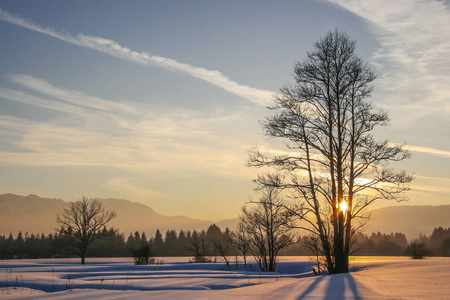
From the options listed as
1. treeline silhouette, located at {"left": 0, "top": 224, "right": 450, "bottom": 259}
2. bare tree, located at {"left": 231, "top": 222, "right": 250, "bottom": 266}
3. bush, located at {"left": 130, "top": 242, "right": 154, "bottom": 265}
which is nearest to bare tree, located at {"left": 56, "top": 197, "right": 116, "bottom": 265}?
bush, located at {"left": 130, "top": 242, "right": 154, "bottom": 265}

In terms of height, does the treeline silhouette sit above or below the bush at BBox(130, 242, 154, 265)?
below

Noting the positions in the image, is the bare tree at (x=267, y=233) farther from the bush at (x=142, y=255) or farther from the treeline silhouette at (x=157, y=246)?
the treeline silhouette at (x=157, y=246)

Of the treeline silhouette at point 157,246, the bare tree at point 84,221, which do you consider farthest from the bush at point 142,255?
the treeline silhouette at point 157,246

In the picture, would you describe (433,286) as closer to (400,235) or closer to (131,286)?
(131,286)

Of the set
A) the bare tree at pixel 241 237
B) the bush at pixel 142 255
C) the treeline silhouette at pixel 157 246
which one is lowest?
the treeline silhouette at pixel 157 246

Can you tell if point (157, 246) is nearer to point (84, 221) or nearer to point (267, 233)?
point (84, 221)

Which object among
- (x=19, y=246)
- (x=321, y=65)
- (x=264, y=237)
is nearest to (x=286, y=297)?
(x=321, y=65)

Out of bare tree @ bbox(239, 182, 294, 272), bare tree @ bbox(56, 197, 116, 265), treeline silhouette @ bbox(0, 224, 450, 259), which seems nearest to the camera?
bare tree @ bbox(239, 182, 294, 272)

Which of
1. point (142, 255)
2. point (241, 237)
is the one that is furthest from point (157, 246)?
point (241, 237)

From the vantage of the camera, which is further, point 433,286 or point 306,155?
point 306,155

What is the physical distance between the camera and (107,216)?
45.0 m

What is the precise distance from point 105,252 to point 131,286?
8963 cm

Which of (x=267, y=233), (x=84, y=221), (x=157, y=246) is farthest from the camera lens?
(x=157, y=246)

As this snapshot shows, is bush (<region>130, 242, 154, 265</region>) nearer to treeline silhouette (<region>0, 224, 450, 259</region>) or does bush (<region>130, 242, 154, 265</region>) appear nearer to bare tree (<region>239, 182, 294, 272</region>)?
bare tree (<region>239, 182, 294, 272</region>)
